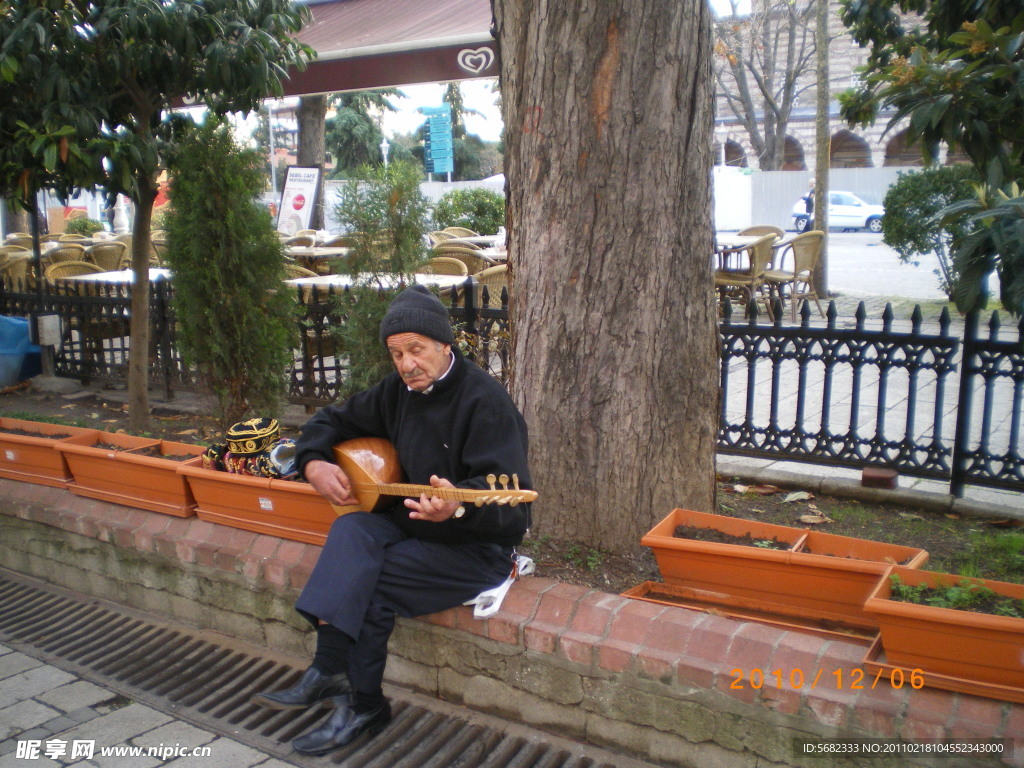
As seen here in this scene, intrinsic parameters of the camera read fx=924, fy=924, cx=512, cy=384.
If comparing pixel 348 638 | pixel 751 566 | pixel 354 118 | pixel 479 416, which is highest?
pixel 354 118

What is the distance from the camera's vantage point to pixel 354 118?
42.0 metres

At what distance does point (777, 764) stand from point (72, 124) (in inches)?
187

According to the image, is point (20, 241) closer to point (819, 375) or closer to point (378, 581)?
point (819, 375)

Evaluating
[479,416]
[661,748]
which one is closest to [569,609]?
[661,748]

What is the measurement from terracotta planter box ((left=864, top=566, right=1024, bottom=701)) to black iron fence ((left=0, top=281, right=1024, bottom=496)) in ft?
5.34

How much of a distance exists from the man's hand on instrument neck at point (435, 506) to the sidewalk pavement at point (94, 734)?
3.39 feet

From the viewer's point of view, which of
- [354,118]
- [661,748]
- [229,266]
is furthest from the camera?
[354,118]

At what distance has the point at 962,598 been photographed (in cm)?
261

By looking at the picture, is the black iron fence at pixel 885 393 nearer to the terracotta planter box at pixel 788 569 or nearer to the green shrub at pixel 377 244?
the terracotta planter box at pixel 788 569

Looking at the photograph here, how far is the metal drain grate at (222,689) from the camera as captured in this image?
312 cm

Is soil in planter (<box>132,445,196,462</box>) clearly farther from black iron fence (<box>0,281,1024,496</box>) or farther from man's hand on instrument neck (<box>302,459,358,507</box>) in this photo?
man's hand on instrument neck (<box>302,459,358,507</box>)

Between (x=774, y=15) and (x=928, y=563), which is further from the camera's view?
(x=774, y=15)

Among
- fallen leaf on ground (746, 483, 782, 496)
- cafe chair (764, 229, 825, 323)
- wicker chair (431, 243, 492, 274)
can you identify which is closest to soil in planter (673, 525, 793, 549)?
fallen leaf on ground (746, 483, 782, 496)

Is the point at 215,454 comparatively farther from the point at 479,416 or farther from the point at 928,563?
the point at 928,563
